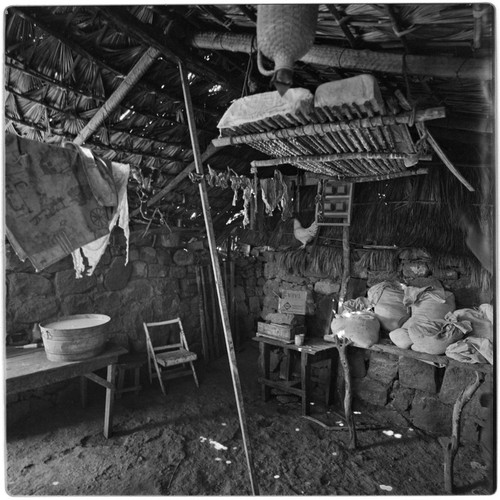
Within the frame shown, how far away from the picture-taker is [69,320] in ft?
10.8

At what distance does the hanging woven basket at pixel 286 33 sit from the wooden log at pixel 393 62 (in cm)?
48

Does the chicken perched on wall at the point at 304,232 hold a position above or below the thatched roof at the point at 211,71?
below

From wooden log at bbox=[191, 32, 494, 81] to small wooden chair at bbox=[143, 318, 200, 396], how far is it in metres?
3.54

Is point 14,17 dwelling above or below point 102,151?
above

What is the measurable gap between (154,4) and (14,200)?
0.99 meters

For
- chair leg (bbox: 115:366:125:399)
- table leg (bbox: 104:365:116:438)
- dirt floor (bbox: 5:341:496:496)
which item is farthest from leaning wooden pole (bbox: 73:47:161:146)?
chair leg (bbox: 115:366:125:399)

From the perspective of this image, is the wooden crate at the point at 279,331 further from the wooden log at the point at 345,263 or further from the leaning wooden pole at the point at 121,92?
the leaning wooden pole at the point at 121,92

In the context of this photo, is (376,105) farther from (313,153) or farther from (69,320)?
(69,320)

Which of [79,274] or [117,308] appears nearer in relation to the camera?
[79,274]

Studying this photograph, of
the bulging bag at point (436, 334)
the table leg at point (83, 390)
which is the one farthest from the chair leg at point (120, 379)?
the bulging bag at point (436, 334)

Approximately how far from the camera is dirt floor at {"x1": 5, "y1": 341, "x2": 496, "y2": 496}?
269cm

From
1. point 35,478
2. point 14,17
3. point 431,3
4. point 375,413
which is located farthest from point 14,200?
point 375,413

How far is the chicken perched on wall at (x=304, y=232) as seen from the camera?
4.37 m

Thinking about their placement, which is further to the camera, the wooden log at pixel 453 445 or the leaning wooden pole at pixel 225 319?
the wooden log at pixel 453 445
